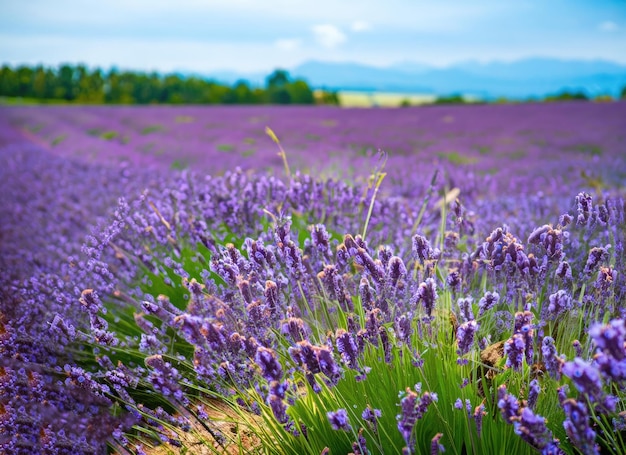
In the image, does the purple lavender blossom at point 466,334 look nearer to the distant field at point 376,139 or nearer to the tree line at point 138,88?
the distant field at point 376,139

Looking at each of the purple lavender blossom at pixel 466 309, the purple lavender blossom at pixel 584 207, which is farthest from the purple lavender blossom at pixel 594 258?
the purple lavender blossom at pixel 466 309

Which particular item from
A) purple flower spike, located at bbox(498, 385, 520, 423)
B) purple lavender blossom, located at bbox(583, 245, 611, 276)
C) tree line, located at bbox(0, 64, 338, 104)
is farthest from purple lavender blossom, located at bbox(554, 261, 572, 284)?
tree line, located at bbox(0, 64, 338, 104)

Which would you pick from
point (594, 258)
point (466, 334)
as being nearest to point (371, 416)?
point (466, 334)

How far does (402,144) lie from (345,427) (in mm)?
10296

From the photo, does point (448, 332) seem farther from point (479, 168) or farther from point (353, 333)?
point (479, 168)

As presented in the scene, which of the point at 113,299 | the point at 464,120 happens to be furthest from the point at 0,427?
the point at 464,120

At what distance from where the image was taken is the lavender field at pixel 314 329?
1.52m

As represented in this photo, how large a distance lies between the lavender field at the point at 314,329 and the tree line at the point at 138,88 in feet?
95.0

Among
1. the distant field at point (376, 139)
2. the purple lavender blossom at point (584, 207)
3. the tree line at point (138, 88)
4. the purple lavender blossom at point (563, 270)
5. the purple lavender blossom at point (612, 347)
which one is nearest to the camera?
the purple lavender blossom at point (612, 347)

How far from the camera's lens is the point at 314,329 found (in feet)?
7.13

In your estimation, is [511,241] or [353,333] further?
[511,241]

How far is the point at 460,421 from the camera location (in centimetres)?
167

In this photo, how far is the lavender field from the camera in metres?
1.52

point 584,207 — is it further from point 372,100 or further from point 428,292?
point 372,100
